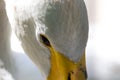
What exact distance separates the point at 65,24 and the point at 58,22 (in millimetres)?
15

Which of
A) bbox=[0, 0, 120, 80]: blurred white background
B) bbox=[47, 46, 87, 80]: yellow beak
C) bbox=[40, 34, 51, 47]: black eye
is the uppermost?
bbox=[0, 0, 120, 80]: blurred white background

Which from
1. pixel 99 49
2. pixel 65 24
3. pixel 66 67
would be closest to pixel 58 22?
pixel 65 24

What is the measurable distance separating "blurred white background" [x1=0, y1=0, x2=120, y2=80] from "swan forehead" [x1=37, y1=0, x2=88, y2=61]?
1.10 feet

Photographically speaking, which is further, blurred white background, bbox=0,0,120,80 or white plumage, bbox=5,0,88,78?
blurred white background, bbox=0,0,120,80

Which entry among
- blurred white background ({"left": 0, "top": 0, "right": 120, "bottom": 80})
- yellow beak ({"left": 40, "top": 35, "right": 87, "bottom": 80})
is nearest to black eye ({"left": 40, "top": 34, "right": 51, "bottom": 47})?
yellow beak ({"left": 40, "top": 35, "right": 87, "bottom": 80})

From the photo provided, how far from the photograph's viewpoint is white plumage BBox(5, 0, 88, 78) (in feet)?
2.96

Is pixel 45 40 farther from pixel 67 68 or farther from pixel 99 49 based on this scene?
pixel 99 49

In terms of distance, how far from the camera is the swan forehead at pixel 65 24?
900 mm

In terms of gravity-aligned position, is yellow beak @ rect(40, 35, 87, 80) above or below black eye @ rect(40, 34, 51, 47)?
below

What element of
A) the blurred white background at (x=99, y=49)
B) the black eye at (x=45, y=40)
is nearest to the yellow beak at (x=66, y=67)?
the black eye at (x=45, y=40)

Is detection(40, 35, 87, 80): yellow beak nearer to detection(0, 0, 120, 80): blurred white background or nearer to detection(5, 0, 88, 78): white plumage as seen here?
detection(5, 0, 88, 78): white plumage

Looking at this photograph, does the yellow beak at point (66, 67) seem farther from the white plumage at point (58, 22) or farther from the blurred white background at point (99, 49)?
the blurred white background at point (99, 49)

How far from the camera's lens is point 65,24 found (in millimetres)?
903

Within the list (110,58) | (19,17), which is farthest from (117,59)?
(19,17)
